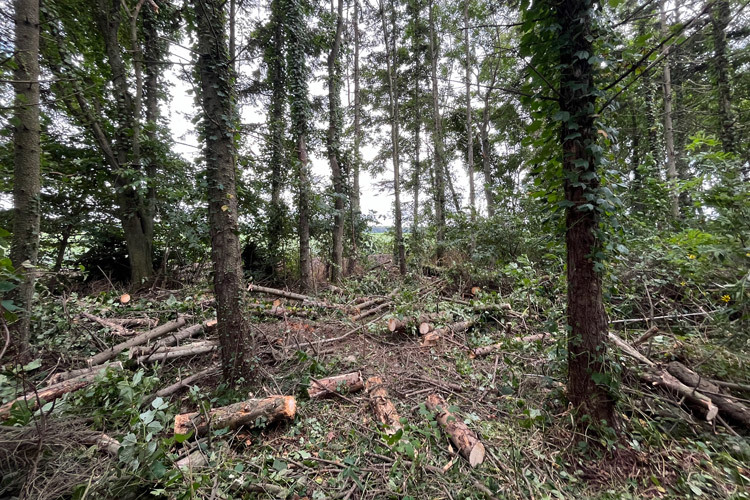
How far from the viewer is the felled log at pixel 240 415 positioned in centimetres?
229

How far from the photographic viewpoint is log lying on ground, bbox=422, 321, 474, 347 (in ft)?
13.5

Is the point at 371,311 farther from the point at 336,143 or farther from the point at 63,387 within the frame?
the point at 336,143

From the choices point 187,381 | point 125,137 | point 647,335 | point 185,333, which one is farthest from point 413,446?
point 125,137

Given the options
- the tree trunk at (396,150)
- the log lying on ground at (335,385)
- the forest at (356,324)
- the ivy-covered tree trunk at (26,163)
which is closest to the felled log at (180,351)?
the forest at (356,324)

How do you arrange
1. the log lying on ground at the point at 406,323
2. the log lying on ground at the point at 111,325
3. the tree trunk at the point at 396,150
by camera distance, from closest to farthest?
the log lying on ground at the point at 111,325, the log lying on ground at the point at 406,323, the tree trunk at the point at 396,150

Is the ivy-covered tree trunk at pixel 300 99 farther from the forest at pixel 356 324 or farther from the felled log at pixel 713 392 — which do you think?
the felled log at pixel 713 392

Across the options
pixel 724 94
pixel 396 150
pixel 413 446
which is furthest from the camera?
pixel 396 150

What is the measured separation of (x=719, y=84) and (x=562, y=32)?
330 inches

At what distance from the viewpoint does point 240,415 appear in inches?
93.3

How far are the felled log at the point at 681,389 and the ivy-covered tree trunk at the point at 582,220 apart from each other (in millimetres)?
715

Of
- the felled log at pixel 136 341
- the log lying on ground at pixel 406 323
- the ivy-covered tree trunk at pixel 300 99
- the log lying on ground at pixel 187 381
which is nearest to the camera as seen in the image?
the log lying on ground at pixel 187 381

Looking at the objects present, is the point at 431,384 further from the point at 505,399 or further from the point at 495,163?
the point at 495,163

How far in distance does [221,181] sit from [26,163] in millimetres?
2522

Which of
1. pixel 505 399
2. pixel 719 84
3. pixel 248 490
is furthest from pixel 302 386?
pixel 719 84
